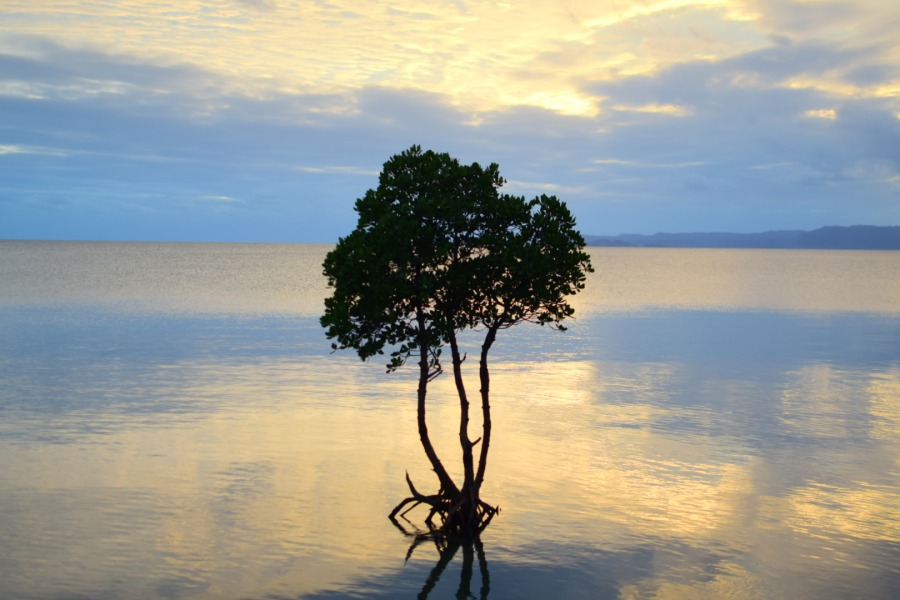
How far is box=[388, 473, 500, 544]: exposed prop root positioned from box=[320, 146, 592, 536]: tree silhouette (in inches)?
65.9

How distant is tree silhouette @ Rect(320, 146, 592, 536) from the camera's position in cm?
2411

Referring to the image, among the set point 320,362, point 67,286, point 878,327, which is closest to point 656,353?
point 320,362

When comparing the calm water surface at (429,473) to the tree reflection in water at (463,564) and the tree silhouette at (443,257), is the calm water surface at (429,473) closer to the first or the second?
the tree reflection in water at (463,564)

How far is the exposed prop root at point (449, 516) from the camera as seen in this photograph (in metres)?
26.2

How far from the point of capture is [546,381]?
57.3 meters

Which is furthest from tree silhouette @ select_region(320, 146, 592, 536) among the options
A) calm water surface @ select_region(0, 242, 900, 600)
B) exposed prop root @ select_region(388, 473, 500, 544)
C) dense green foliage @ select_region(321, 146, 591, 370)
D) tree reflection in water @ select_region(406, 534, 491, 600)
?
calm water surface @ select_region(0, 242, 900, 600)

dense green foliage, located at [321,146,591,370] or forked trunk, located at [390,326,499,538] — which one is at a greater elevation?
dense green foliage, located at [321,146,591,370]

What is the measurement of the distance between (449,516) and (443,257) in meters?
7.64

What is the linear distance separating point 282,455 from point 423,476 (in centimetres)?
623

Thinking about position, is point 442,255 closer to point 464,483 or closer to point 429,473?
point 464,483

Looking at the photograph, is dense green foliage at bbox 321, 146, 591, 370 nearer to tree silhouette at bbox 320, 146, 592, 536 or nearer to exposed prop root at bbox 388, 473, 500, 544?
tree silhouette at bbox 320, 146, 592, 536

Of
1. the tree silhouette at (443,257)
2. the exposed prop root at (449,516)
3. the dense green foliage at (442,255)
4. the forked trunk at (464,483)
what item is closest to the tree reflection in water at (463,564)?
the exposed prop root at (449,516)

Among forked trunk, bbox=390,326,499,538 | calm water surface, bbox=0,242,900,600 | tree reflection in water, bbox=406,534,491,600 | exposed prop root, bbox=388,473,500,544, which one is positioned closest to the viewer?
tree reflection in water, bbox=406,534,491,600

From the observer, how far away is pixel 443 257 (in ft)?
81.8
